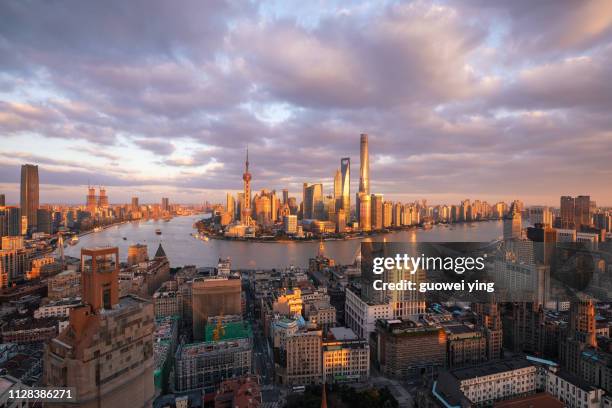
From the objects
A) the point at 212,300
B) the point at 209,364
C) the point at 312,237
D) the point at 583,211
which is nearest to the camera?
the point at 209,364

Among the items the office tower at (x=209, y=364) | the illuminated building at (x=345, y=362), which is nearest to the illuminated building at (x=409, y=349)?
the illuminated building at (x=345, y=362)

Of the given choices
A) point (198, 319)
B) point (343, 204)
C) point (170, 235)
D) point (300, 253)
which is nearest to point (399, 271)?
point (198, 319)

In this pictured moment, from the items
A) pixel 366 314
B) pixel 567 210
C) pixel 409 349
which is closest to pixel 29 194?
pixel 366 314

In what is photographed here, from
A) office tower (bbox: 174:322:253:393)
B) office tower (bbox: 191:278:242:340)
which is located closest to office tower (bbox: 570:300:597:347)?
office tower (bbox: 174:322:253:393)

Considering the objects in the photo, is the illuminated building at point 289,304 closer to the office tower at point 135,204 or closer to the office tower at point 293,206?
the office tower at point 293,206

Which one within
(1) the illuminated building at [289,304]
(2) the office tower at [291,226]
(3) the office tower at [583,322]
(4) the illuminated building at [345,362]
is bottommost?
(4) the illuminated building at [345,362]

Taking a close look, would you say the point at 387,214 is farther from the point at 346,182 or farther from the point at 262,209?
the point at 262,209
